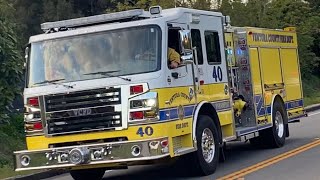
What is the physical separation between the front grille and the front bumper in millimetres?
362

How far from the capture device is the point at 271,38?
1597cm

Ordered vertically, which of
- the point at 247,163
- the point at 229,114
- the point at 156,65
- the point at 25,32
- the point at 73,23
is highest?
the point at 25,32

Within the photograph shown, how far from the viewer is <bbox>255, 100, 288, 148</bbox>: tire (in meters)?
15.5

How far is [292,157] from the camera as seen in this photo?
13688mm

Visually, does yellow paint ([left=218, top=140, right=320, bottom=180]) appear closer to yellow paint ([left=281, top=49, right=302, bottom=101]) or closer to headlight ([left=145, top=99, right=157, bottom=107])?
yellow paint ([left=281, top=49, right=302, bottom=101])

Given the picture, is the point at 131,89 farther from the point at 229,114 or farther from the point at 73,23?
the point at 229,114

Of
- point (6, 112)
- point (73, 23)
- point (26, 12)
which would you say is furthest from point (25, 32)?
point (73, 23)

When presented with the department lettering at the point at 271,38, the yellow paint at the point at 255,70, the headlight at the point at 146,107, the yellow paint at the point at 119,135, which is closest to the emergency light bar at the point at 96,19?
the headlight at the point at 146,107

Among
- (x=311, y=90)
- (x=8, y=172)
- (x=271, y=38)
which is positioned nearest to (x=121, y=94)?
(x=8, y=172)

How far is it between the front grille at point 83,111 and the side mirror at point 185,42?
1316 mm

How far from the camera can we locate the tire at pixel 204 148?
1154 cm

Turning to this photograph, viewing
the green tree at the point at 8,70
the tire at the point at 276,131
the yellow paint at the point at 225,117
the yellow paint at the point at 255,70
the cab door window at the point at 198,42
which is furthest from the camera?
the green tree at the point at 8,70

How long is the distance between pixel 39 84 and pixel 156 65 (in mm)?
1960

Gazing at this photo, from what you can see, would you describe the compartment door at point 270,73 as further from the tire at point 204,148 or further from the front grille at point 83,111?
the front grille at point 83,111
